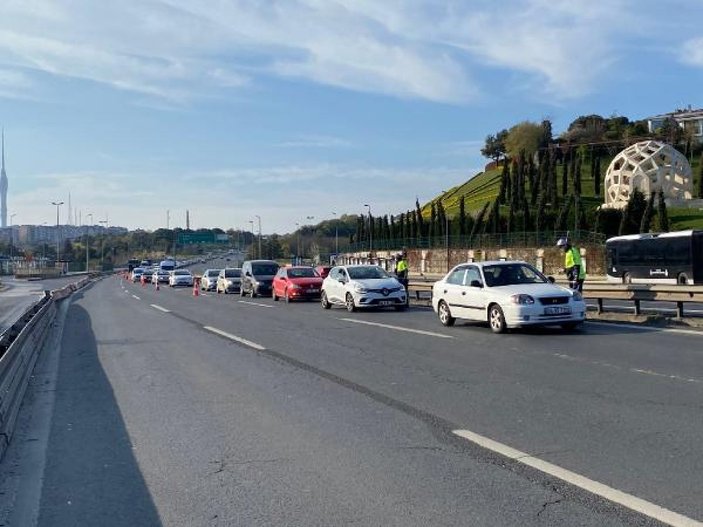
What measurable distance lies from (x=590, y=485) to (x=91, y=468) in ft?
13.2

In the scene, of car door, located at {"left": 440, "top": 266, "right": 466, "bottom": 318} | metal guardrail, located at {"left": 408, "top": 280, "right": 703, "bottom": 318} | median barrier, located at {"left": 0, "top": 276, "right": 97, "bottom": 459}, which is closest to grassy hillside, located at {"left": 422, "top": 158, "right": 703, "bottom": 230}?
metal guardrail, located at {"left": 408, "top": 280, "right": 703, "bottom": 318}

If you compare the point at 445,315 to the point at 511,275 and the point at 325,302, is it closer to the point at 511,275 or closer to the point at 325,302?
the point at 511,275

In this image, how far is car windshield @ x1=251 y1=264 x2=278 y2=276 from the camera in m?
37.5

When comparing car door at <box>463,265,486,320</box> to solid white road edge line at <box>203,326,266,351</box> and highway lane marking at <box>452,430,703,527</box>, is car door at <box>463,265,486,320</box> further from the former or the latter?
highway lane marking at <box>452,430,703,527</box>

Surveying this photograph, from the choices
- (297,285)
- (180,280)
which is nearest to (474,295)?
(297,285)

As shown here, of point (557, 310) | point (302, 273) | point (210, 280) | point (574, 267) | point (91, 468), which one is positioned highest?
point (574, 267)

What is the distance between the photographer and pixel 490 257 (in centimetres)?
6681

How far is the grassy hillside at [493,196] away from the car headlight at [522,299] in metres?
56.8

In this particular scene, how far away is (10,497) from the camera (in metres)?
5.80

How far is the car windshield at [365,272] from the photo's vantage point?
82.2 ft

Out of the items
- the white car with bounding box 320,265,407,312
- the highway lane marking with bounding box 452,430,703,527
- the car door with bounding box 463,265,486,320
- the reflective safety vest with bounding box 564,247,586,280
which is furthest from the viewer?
the white car with bounding box 320,265,407,312

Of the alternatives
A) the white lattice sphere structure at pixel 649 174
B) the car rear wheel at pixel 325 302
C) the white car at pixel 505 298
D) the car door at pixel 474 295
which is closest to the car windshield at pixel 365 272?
the car rear wheel at pixel 325 302

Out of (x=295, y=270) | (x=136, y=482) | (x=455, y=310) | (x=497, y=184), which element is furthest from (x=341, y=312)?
(x=497, y=184)

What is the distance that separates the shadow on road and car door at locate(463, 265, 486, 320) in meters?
8.31
